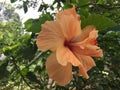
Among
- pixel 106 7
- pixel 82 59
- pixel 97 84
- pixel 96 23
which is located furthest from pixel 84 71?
pixel 97 84

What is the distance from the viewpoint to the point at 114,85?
5.81 feet

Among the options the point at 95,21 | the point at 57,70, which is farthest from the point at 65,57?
the point at 95,21

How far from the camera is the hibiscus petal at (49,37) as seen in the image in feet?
2.03

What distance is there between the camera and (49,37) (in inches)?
24.9

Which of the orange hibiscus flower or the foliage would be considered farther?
the foliage

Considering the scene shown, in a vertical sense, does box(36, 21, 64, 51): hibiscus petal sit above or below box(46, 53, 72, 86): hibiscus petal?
above

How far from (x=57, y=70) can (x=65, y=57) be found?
1.4 inches

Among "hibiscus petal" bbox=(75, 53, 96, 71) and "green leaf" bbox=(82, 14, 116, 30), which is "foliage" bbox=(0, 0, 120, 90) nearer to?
"green leaf" bbox=(82, 14, 116, 30)

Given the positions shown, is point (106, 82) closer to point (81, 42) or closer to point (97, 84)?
point (97, 84)

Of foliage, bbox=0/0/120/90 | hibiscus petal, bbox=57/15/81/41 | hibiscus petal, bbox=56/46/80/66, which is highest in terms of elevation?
hibiscus petal, bbox=57/15/81/41

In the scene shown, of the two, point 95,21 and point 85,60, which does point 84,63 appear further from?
point 95,21

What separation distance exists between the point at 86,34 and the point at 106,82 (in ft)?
3.67

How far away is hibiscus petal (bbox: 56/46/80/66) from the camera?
2.00 ft

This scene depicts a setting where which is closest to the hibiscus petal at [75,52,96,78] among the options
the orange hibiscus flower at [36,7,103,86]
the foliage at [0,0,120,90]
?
the orange hibiscus flower at [36,7,103,86]
